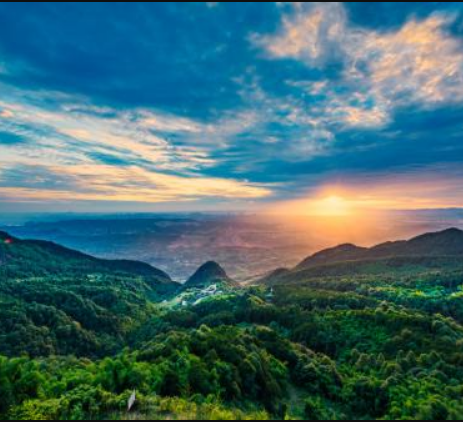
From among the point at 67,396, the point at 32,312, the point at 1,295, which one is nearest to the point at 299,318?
the point at 67,396

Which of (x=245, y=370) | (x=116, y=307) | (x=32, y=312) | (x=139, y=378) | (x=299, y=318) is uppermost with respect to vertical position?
(x=139, y=378)

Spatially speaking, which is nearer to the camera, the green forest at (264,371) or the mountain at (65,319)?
the green forest at (264,371)

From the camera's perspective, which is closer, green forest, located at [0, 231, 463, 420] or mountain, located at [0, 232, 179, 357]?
green forest, located at [0, 231, 463, 420]

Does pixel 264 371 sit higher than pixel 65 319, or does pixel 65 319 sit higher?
pixel 264 371

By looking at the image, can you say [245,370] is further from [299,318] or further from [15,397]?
[299,318]

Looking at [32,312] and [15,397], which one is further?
[32,312]

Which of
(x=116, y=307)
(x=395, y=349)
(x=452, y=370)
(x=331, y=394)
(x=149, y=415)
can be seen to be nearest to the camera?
(x=149, y=415)

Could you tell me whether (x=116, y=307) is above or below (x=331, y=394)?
below

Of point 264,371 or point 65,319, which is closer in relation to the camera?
Answer: point 264,371

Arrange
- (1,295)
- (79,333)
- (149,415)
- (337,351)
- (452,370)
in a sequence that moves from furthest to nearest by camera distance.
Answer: (1,295) < (79,333) < (337,351) < (452,370) < (149,415)

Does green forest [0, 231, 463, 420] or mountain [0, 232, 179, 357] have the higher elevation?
green forest [0, 231, 463, 420]

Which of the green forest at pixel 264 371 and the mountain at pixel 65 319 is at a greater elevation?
the green forest at pixel 264 371
